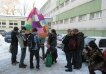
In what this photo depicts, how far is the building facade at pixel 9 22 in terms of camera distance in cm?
6769

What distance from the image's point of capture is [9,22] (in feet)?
224

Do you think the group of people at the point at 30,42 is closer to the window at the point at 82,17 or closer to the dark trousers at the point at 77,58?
the dark trousers at the point at 77,58

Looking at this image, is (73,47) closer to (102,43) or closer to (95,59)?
(102,43)

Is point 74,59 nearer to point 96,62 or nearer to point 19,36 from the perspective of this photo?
point 19,36

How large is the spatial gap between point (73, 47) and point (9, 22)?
2252 inches

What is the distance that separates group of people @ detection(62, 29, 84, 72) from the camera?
40.5 ft

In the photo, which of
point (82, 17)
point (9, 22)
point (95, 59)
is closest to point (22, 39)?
point (95, 59)

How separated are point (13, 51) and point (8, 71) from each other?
179 cm

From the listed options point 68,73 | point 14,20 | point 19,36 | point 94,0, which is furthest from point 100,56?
point 14,20

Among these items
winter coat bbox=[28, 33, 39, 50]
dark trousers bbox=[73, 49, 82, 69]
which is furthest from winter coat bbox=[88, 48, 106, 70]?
dark trousers bbox=[73, 49, 82, 69]

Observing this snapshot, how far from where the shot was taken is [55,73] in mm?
11711

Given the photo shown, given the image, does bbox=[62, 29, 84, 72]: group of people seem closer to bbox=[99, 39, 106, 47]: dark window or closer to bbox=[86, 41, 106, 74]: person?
bbox=[99, 39, 106, 47]: dark window

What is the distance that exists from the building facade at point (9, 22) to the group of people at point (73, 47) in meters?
55.1

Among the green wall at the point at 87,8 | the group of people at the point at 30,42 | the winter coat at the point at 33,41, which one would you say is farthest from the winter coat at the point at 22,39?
the green wall at the point at 87,8
